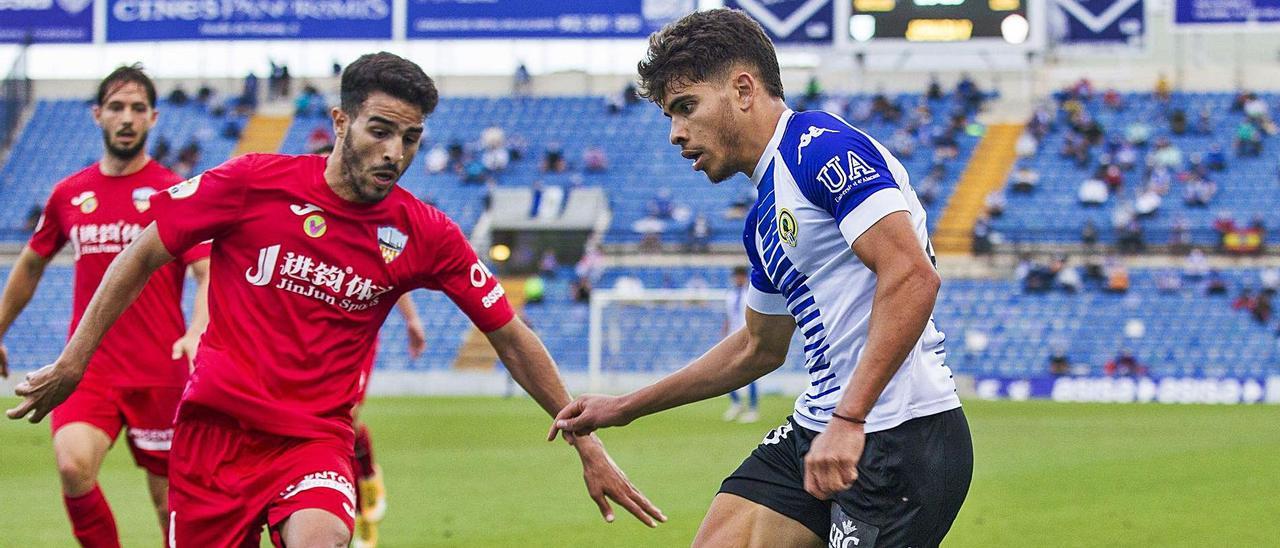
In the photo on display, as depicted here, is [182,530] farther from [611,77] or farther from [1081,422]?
[611,77]

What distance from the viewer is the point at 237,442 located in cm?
505

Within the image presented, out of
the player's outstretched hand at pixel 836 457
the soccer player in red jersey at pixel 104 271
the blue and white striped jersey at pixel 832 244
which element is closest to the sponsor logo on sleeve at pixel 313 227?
the blue and white striped jersey at pixel 832 244

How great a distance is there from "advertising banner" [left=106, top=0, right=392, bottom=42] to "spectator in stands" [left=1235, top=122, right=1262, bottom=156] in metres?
21.3

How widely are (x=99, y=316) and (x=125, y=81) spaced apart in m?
2.65

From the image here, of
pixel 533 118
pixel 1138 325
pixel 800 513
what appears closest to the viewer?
pixel 800 513

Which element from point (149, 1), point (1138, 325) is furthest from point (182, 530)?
point (149, 1)

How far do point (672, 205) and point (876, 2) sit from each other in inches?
521

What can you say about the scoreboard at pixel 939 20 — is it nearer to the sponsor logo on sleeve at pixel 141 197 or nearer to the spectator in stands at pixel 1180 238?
the spectator in stands at pixel 1180 238

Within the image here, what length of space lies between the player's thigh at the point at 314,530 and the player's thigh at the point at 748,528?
43.9 inches

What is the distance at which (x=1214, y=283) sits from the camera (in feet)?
108

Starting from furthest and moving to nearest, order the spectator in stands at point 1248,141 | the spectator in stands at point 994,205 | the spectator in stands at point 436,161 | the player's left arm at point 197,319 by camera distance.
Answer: the spectator in stands at point 436,161, the spectator in stands at point 1248,141, the spectator in stands at point 994,205, the player's left arm at point 197,319

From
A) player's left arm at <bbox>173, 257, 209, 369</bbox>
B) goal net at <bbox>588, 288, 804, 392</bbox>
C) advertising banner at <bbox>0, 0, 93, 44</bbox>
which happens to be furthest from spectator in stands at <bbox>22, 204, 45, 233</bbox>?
player's left arm at <bbox>173, 257, 209, 369</bbox>

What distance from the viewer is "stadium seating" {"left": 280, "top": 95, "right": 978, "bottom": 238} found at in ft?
127

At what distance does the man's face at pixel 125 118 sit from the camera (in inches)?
289
